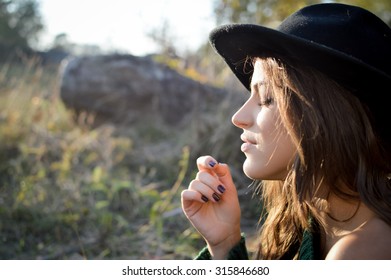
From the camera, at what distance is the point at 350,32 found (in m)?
1.73

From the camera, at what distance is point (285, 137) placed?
1848mm

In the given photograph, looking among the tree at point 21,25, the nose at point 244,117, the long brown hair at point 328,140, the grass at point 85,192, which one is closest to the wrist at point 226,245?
the long brown hair at point 328,140

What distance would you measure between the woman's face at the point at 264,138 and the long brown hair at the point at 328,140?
4cm

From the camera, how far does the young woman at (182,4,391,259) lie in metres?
1.67

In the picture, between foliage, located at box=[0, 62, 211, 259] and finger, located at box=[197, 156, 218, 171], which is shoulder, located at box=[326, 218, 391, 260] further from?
foliage, located at box=[0, 62, 211, 259]

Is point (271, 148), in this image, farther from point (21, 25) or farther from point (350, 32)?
point (21, 25)

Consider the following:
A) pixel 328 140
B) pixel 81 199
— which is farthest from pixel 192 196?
pixel 81 199

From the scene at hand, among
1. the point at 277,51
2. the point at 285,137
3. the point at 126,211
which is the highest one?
the point at 277,51

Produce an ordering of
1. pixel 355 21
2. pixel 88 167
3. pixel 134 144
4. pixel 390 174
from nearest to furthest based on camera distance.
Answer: pixel 355 21 → pixel 390 174 → pixel 88 167 → pixel 134 144

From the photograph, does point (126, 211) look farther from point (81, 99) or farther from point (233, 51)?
point (81, 99)

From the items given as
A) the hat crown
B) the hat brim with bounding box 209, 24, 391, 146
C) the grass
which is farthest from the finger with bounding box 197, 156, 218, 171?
the grass

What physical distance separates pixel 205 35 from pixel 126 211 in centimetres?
272

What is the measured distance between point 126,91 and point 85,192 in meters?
2.82
